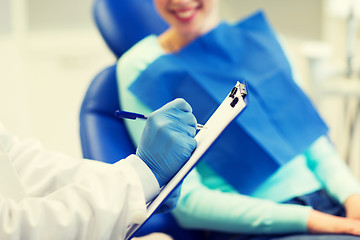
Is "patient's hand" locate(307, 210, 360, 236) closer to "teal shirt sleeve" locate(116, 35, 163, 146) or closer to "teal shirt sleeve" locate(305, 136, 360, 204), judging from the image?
"teal shirt sleeve" locate(305, 136, 360, 204)

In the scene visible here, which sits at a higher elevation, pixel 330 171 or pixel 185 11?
pixel 185 11

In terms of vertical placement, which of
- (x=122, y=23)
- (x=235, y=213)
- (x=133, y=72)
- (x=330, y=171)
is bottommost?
(x=235, y=213)

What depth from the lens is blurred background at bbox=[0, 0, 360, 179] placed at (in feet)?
7.18

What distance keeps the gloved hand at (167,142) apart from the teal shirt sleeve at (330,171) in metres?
0.59

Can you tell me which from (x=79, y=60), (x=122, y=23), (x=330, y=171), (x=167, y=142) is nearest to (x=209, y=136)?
(x=167, y=142)

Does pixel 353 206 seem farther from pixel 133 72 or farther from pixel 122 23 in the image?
pixel 122 23

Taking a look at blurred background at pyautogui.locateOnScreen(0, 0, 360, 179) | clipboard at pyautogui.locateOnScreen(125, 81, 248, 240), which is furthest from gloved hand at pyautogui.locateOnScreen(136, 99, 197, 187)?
blurred background at pyautogui.locateOnScreen(0, 0, 360, 179)

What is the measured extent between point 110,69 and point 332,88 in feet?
3.28

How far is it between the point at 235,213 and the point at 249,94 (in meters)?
0.33

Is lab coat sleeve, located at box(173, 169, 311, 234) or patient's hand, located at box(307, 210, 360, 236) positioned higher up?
patient's hand, located at box(307, 210, 360, 236)

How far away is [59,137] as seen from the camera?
9.90 feet

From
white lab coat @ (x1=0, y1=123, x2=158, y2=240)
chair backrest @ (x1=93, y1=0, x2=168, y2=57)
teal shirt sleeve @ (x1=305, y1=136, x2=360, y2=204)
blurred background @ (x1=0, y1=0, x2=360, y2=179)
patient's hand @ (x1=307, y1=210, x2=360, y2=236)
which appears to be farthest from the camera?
blurred background @ (x1=0, y1=0, x2=360, y2=179)

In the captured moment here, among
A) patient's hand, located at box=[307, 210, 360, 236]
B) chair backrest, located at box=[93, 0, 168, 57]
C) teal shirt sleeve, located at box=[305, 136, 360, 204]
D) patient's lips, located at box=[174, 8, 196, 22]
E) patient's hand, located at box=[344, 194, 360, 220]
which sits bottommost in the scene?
patient's hand, located at box=[307, 210, 360, 236]

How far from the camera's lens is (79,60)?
3639 mm
